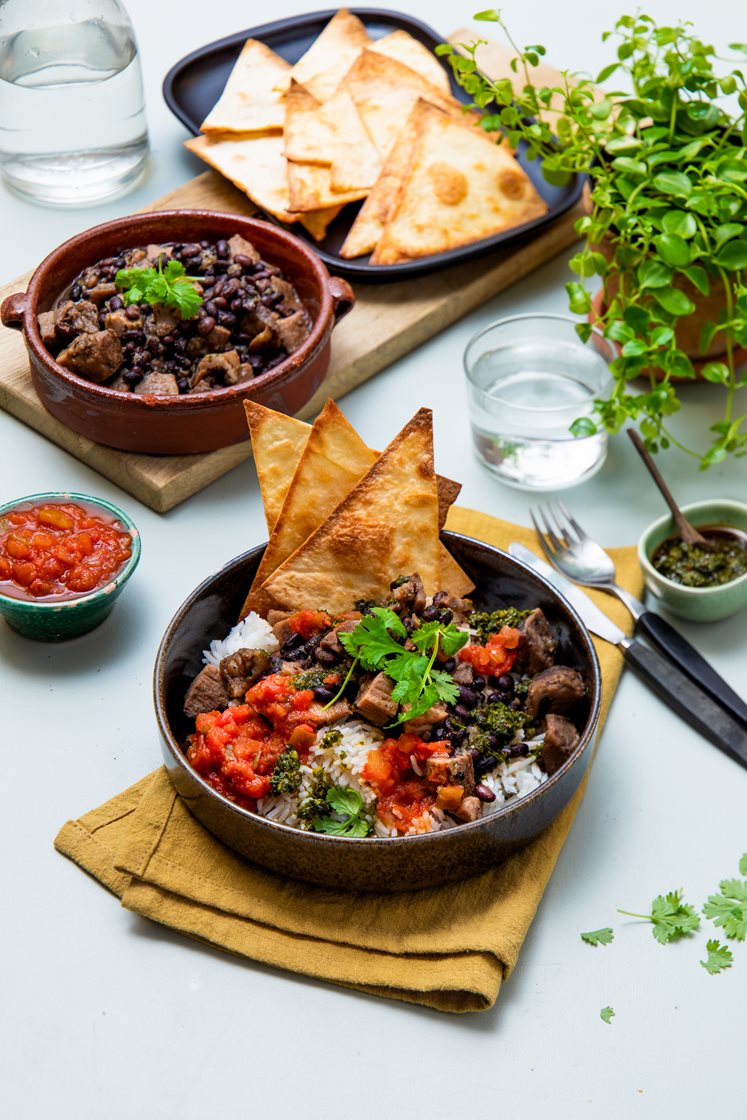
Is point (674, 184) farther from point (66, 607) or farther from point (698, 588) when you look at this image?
point (66, 607)

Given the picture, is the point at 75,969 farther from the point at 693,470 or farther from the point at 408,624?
the point at 693,470

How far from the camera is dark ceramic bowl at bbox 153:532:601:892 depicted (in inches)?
119

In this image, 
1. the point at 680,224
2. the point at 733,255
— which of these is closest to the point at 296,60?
the point at 680,224

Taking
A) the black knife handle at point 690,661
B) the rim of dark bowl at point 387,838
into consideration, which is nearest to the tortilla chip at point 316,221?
the rim of dark bowl at point 387,838

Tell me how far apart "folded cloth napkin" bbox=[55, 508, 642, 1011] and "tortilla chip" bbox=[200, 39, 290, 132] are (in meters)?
3.00

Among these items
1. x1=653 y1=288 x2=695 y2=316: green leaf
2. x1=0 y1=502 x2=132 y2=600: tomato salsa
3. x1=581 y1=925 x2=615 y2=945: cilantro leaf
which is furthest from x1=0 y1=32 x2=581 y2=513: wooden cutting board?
x1=581 y1=925 x2=615 y2=945: cilantro leaf

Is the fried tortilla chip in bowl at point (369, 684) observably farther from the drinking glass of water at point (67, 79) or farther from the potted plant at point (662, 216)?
the drinking glass of water at point (67, 79)

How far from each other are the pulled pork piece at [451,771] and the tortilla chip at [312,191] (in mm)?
2542

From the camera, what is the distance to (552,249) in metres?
5.30

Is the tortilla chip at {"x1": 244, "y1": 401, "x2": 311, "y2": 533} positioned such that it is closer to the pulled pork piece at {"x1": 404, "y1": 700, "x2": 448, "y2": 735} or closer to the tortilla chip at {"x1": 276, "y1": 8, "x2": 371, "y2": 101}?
the pulled pork piece at {"x1": 404, "y1": 700, "x2": 448, "y2": 735}

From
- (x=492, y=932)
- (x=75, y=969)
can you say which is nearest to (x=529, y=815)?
(x=492, y=932)

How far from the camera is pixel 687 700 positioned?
370 centimetres

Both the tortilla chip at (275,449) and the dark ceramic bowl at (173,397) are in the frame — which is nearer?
the tortilla chip at (275,449)

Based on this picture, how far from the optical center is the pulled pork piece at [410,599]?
338 cm
